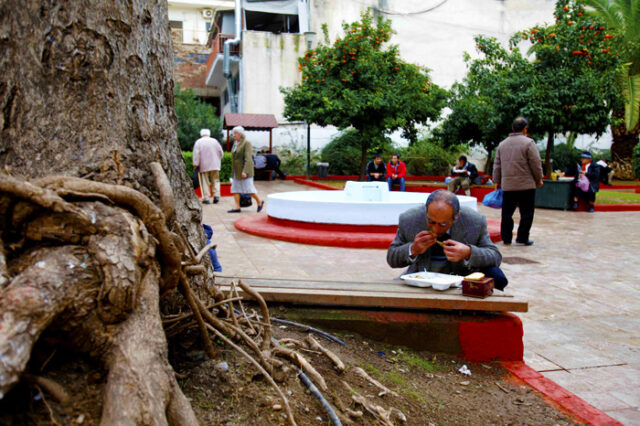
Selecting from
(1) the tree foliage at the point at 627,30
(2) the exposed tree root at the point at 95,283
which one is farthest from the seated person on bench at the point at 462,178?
(2) the exposed tree root at the point at 95,283

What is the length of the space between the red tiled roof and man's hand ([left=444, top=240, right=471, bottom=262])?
2073 cm

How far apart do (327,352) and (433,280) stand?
37.8 inches

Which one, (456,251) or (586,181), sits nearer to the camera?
(456,251)

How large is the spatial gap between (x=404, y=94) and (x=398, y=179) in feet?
17.0

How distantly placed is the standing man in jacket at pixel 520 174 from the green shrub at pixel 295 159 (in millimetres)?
16613

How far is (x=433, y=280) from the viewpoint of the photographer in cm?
339

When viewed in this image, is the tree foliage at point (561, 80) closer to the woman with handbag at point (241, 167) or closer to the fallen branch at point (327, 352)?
the woman with handbag at point (241, 167)

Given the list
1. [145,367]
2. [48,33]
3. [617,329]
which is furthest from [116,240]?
[617,329]

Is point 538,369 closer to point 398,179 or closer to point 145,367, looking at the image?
point 145,367

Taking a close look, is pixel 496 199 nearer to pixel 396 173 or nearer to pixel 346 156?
pixel 396 173

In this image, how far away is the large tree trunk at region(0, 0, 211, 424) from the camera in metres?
1.62

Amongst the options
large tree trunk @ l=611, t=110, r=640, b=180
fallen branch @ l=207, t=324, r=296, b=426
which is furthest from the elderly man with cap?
fallen branch @ l=207, t=324, r=296, b=426

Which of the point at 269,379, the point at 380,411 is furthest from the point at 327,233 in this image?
the point at 269,379

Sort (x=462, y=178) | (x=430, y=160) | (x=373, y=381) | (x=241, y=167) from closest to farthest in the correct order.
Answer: (x=373, y=381) → (x=241, y=167) → (x=462, y=178) → (x=430, y=160)
